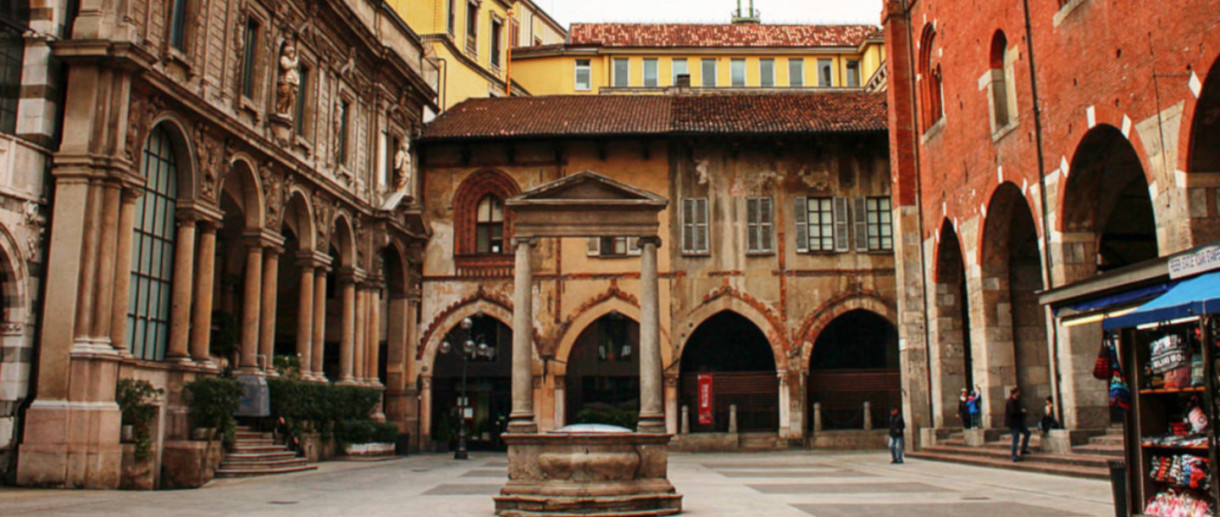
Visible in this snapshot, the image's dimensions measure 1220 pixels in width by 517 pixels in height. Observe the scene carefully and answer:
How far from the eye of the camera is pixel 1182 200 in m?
15.2

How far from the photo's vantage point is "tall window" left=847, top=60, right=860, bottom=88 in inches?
1865

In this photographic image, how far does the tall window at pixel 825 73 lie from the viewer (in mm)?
47719

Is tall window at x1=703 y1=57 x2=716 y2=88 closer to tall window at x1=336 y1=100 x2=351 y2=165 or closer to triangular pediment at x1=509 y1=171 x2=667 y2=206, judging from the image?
tall window at x1=336 y1=100 x2=351 y2=165

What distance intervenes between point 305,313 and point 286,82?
6.05 metres

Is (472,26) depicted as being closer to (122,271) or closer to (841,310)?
(841,310)

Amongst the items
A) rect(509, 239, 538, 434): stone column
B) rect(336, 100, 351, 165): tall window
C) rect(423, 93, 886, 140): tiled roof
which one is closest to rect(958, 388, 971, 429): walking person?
rect(423, 93, 886, 140): tiled roof

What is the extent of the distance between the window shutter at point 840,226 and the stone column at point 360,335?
15.2 metres

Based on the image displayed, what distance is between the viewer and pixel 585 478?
13078mm

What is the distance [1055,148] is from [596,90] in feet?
97.8

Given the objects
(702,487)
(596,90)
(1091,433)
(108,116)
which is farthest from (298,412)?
(596,90)

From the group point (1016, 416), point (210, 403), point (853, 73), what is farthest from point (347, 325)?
point (853, 73)

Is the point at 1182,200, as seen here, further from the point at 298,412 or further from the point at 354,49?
the point at 354,49

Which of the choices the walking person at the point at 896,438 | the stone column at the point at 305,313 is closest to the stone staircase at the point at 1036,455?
the walking person at the point at 896,438

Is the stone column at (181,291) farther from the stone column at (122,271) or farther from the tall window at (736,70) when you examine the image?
the tall window at (736,70)
